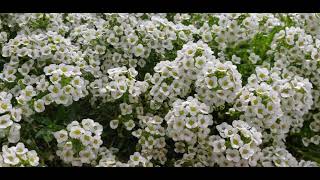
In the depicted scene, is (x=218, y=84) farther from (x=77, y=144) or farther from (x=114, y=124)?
(x=77, y=144)

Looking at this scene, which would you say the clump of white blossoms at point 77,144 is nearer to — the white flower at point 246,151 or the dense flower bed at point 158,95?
the dense flower bed at point 158,95

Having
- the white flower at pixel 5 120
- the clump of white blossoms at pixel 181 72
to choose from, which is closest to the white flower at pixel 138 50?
the clump of white blossoms at pixel 181 72

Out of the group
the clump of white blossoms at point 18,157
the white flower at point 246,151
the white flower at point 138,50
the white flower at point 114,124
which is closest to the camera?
the clump of white blossoms at point 18,157

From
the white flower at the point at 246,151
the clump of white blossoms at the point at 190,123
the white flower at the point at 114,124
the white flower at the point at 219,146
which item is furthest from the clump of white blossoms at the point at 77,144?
the white flower at the point at 246,151

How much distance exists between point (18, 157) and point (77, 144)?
1.21 ft

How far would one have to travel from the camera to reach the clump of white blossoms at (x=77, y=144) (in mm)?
3285

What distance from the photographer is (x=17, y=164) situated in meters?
3.07

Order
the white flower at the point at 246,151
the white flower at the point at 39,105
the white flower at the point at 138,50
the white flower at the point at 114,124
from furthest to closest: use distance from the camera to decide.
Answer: the white flower at the point at 138,50, the white flower at the point at 114,124, the white flower at the point at 39,105, the white flower at the point at 246,151

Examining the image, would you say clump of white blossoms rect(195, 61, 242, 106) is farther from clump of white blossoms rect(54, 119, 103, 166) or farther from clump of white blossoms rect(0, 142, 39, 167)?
clump of white blossoms rect(0, 142, 39, 167)

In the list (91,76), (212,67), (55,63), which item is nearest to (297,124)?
(212,67)

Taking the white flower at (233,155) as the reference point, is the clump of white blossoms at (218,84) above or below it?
above

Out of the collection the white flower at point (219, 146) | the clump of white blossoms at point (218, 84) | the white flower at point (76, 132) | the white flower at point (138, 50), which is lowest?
the white flower at point (219, 146)

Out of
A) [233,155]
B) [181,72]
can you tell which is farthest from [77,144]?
[233,155]

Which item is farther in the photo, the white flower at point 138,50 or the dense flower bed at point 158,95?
the white flower at point 138,50
